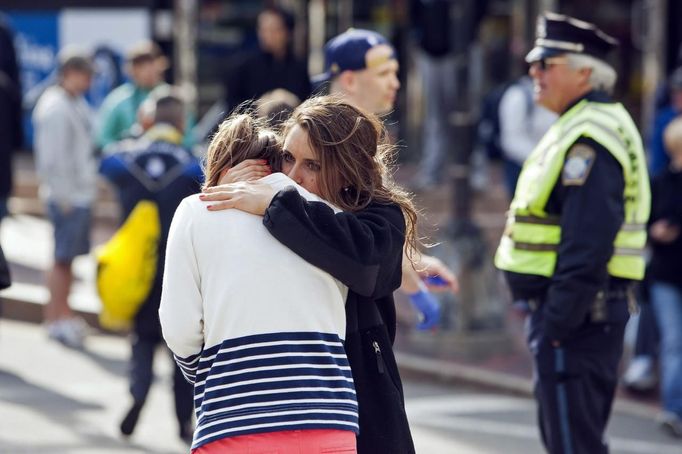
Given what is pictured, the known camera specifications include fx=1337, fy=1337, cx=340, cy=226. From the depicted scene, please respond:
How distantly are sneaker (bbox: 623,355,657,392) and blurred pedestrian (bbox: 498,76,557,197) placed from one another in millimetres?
2269

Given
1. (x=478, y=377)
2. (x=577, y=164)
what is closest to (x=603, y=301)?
(x=577, y=164)

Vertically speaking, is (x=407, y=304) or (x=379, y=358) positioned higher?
(x=379, y=358)

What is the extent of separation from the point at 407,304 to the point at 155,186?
12.6ft

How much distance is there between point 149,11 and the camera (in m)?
14.1

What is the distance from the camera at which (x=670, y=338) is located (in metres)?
7.71

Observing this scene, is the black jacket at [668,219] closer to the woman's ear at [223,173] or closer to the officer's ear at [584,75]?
the officer's ear at [584,75]

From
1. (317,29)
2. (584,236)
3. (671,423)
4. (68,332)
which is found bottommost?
(68,332)

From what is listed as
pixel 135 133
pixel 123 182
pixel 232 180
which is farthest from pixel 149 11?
pixel 232 180

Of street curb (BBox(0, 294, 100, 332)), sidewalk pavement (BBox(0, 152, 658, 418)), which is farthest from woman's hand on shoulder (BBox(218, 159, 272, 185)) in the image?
street curb (BBox(0, 294, 100, 332))

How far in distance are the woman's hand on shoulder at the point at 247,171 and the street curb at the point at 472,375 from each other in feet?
16.7

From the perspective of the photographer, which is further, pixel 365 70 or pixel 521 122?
pixel 521 122

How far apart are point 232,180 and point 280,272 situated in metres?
0.35

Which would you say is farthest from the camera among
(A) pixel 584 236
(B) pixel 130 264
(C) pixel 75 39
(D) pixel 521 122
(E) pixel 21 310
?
(C) pixel 75 39

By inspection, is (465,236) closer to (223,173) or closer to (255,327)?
(223,173)
